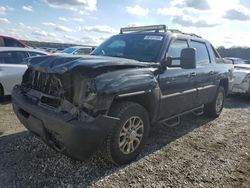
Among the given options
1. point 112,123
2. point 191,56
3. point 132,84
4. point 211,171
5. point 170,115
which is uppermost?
point 191,56

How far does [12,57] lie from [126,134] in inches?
210

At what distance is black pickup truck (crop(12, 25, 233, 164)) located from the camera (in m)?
3.43

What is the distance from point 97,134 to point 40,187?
2.92 ft

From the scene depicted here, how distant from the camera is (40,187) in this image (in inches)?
133

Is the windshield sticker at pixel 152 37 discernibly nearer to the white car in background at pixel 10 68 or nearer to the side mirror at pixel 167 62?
the side mirror at pixel 167 62

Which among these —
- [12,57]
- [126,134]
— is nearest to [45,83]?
[126,134]

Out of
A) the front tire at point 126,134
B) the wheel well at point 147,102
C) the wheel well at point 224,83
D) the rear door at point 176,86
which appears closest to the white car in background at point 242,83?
the wheel well at point 224,83

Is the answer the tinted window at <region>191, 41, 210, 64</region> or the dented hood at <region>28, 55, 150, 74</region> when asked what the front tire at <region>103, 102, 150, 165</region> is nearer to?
the dented hood at <region>28, 55, 150, 74</region>

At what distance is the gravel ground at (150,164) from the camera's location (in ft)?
11.8

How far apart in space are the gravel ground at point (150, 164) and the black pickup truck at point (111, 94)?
31 cm

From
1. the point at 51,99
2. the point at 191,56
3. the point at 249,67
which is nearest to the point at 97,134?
the point at 51,99

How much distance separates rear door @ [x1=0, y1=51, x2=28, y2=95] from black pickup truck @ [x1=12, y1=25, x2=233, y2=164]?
3434mm

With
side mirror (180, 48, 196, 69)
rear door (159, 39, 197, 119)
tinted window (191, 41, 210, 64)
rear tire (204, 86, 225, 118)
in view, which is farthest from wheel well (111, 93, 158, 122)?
rear tire (204, 86, 225, 118)

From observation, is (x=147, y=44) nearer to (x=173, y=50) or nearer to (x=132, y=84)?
(x=173, y=50)
